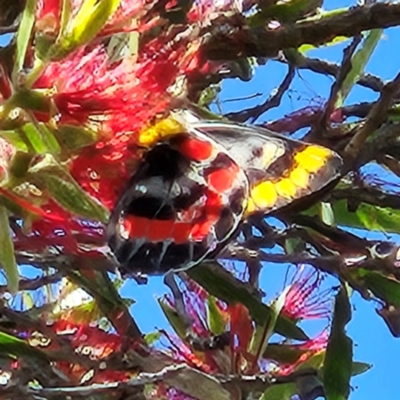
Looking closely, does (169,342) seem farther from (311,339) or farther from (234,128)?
(234,128)

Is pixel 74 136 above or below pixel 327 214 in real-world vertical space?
below

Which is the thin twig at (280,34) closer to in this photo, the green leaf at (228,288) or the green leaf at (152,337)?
the green leaf at (228,288)

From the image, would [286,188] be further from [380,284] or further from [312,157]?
[380,284]

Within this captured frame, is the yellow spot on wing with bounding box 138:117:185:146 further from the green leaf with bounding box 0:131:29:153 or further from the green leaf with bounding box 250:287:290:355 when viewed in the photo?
the green leaf with bounding box 250:287:290:355

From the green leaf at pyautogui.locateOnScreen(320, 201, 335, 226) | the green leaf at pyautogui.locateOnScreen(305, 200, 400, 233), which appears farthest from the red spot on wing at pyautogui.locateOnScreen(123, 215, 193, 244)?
the green leaf at pyautogui.locateOnScreen(305, 200, 400, 233)

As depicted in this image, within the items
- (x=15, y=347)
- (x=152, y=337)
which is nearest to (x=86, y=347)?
(x=15, y=347)

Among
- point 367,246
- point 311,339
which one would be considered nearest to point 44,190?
point 367,246
